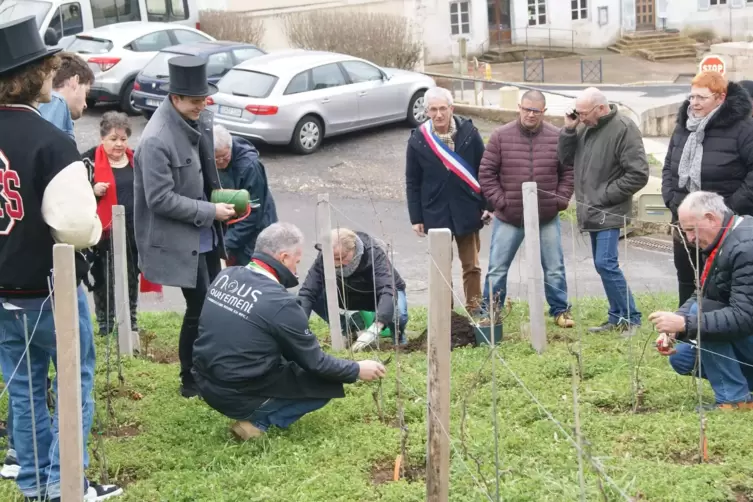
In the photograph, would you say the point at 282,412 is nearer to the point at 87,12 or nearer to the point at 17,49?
the point at 17,49

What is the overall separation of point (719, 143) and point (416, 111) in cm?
1220

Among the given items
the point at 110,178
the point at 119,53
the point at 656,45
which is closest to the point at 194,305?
the point at 110,178

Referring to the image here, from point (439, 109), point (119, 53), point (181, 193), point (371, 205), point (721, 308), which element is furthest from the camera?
point (119, 53)

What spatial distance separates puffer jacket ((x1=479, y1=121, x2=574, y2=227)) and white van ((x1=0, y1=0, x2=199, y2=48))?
13.9 meters

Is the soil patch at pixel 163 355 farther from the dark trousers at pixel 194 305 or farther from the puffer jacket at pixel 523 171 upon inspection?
the puffer jacket at pixel 523 171

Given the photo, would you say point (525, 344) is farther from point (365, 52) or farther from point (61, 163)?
point (365, 52)

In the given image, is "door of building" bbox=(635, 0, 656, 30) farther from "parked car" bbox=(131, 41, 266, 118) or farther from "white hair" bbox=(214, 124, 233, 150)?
"white hair" bbox=(214, 124, 233, 150)

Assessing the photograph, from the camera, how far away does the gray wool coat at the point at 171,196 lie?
19.9 feet

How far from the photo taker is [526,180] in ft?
26.6

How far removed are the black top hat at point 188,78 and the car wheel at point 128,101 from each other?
1379 centimetres

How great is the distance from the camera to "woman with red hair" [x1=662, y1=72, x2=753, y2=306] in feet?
22.7

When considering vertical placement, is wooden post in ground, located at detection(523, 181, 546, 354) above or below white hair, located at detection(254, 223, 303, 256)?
below

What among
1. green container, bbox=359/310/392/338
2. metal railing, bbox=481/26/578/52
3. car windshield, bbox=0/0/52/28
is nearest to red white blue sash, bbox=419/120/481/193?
green container, bbox=359/310/392/338

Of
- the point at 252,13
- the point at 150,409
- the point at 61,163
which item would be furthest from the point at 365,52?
the point at 61,163
